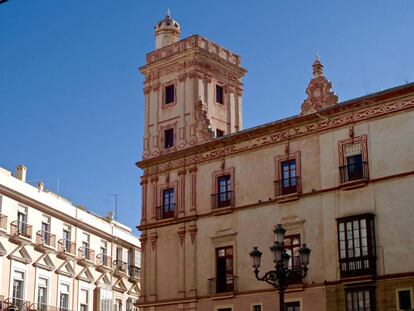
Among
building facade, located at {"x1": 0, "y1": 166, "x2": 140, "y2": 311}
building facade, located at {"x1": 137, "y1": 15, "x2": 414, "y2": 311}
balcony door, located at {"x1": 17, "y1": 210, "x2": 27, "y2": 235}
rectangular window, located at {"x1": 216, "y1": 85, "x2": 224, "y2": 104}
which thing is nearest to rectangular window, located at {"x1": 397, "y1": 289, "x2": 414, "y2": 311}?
building facade, located at {"x1": 137, "y1": 15, "x2": 414, "y2": 311}

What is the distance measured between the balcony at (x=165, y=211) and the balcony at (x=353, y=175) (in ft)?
31.4

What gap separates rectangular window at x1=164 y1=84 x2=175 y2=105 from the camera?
41062 millimetres

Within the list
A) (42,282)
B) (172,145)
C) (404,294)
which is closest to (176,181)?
(172,145)

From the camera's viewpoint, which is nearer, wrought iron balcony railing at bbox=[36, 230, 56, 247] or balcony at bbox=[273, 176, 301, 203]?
balcony at bbox=[273, 176, 301, 203]

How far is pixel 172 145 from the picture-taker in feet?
132

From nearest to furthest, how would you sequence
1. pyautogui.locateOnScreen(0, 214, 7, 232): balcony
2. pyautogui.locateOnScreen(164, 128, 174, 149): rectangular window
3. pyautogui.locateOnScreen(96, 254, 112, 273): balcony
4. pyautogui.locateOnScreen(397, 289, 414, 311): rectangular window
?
pyautogui.locateOnScreen(397, 289, 414, 311): rectangular window → pyautogui.locateOnScreen(164, 128, 174, 149): rectangular window → pyautogui.locateOnScreen(0, 214, 7, 232): balcony → pyautogui.locateOnScreen(96, 254, 112, 273): balcony

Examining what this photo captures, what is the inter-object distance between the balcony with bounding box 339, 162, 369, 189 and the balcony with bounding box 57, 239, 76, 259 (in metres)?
19.2

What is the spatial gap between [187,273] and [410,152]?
12.2 metres

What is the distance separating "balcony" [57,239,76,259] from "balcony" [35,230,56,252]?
68 centimetres

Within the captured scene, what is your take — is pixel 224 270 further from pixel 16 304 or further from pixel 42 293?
pixel 42 293

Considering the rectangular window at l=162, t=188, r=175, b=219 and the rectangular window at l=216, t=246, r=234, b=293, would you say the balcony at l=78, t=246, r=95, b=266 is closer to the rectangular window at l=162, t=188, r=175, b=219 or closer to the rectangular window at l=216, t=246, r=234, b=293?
the rectangular window at l=162, t=188, r=175, b=219

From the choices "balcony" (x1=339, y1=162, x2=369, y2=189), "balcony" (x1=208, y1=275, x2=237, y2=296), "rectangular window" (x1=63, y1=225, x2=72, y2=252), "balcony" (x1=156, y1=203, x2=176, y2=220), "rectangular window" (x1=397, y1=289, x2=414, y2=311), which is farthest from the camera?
"rectangular window" (x1=63, y1=225, x2=72, y2=252)

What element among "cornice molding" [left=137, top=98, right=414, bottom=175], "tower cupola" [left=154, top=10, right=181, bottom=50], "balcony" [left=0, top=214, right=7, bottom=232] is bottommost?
"balcony" [left=0, top=214, right=7, bottom=232]

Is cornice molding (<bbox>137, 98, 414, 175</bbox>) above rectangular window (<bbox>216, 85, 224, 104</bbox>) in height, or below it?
below
